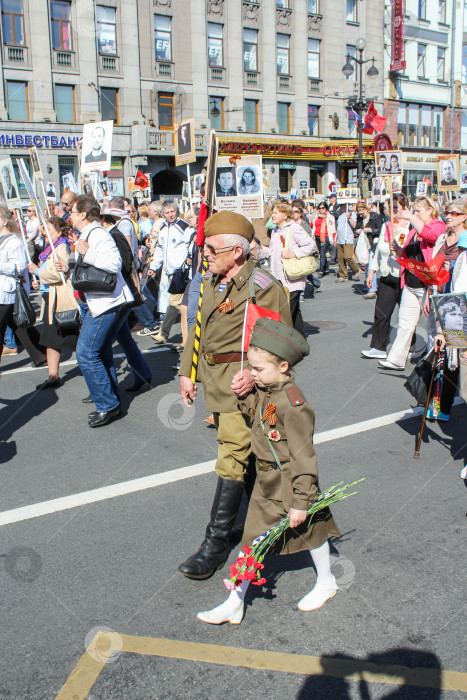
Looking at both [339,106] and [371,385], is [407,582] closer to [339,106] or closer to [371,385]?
[371,385]

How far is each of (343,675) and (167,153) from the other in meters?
34.0

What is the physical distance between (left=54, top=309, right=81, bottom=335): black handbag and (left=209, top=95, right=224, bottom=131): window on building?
3254cm

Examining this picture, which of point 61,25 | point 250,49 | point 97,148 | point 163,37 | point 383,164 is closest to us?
point 383,164

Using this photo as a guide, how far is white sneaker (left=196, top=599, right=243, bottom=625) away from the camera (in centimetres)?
314

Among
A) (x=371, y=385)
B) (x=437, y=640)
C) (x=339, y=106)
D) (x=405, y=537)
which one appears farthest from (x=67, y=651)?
(x=339, y=106)

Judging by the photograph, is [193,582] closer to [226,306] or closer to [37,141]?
[226,306]

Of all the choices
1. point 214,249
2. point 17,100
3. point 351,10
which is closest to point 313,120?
point 351,10

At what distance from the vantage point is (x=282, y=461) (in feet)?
10.3

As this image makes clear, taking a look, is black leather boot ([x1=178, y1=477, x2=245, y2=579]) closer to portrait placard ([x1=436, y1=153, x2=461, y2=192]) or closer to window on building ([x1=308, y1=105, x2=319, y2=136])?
portrait placard ([x1=436, y1=153, x2=461, y2=192])

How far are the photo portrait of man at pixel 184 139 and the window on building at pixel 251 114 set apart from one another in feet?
90.2

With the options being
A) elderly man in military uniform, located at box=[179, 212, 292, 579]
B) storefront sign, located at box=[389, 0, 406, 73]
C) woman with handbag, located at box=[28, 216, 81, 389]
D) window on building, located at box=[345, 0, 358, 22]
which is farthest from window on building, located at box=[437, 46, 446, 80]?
elderly man in military uniform, located at box=[179, 212, 292, 579]

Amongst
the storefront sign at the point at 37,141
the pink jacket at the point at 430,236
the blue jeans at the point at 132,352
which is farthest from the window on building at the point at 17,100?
the pink jacket at the point at 430,236

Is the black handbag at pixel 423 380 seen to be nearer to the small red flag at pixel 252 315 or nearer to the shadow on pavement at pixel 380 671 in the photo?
the small red flag at pixel 252 315

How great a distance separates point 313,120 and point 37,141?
1837cm
